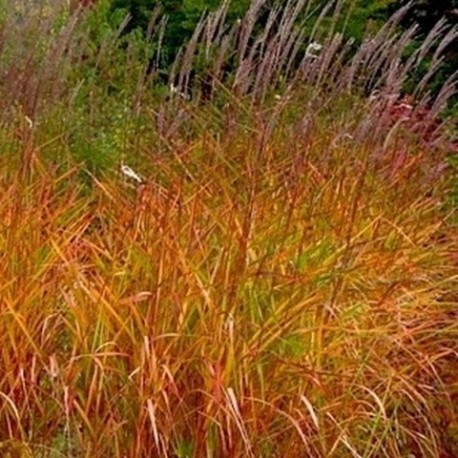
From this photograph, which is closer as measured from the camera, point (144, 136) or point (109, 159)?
point (144, 136)

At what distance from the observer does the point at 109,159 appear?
18.1ft

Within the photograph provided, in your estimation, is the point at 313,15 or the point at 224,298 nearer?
the point at 224,298

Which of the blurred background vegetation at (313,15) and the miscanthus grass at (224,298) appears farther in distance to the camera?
the blurred background vegetation at (313,15)

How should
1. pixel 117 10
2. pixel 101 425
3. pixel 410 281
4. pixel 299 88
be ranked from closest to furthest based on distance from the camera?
pixel 101 425 → pixel 410 281 → pixel 299 88 → pixel 117 10

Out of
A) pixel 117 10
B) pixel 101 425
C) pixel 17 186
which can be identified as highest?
pixel 17 186

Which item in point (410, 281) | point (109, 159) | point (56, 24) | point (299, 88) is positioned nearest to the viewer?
point (410, 281)

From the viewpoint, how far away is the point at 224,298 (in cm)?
365

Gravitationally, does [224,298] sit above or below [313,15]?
above

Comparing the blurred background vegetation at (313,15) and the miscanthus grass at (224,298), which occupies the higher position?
the miscanthus grass at (224,298)

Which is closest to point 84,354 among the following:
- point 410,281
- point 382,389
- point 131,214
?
point 131,214

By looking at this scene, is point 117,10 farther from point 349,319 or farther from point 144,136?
point 349,319

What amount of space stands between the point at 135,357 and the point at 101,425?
25cm

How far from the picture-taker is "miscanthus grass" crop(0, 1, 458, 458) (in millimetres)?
3475

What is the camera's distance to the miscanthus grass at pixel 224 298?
3.47m
